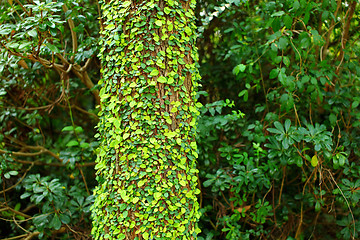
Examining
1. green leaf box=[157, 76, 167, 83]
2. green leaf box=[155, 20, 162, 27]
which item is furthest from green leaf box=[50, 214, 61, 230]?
green leaf box=[155, 20, 162, 27]

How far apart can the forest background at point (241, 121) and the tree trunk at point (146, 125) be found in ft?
2.03

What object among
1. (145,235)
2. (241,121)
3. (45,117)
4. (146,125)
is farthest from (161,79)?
(45,117)

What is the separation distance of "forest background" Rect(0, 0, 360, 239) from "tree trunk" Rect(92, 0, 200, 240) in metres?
0.62

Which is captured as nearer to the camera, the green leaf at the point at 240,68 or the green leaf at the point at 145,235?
the green leaf at the point at 145,235

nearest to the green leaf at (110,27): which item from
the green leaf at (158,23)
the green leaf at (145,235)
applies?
the green leaf at (158,23)

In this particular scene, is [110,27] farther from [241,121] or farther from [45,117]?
[45,117]

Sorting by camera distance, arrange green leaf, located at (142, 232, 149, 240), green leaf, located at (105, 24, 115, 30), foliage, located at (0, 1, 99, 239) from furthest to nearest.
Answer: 1. foliage, located at (0, 1, 99, 239)
2. green leaf, located at (105, 24, 115, 30)
3. green leaf, located at (142, 232, 149, 240)

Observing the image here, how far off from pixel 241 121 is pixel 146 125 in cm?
145

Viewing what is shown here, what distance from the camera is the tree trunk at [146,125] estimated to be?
75.7 inches

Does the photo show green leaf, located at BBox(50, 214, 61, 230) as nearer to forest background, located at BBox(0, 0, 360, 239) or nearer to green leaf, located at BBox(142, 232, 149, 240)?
forest background, located at BBox(0, 0, 360, 239)

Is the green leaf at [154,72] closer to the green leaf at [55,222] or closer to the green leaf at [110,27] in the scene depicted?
the green leaf at [110,27]

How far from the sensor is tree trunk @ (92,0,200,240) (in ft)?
6.31

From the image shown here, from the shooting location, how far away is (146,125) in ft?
6.36

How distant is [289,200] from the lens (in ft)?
10.7
